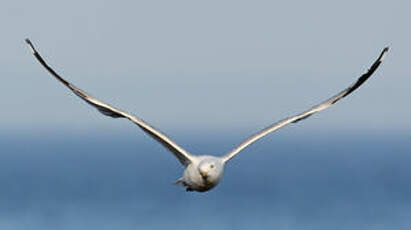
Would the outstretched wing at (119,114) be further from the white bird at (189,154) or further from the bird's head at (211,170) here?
the bird's head at (211,170)

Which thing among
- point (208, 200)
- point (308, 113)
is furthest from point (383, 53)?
point (208, 200)

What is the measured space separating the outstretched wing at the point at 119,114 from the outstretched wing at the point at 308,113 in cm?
89

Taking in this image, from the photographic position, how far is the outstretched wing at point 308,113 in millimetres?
29461

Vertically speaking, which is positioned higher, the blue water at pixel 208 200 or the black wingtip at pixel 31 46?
the blue water at pixel 208 200

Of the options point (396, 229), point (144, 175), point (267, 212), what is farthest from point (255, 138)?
point (144, 175)

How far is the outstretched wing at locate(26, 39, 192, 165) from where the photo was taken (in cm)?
2867

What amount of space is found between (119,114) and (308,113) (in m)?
3.91

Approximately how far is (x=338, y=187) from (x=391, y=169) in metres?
33.0

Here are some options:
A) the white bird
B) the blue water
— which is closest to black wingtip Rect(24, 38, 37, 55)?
the white bird

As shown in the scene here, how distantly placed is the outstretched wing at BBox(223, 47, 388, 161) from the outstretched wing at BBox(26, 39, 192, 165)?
0.89 m

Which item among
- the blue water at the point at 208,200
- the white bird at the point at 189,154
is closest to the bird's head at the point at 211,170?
the white bird at the point at 189,154

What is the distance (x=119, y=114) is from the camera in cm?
2884

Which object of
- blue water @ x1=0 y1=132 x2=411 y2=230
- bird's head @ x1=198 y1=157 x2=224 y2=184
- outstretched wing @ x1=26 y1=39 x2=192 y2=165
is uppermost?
blue water @ x1=0 y1=132 x2=411 y2=230

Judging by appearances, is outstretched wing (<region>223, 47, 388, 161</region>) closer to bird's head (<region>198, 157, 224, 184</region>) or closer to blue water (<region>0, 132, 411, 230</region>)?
bird's head (<region>198, 157, 224, 184</region>)
